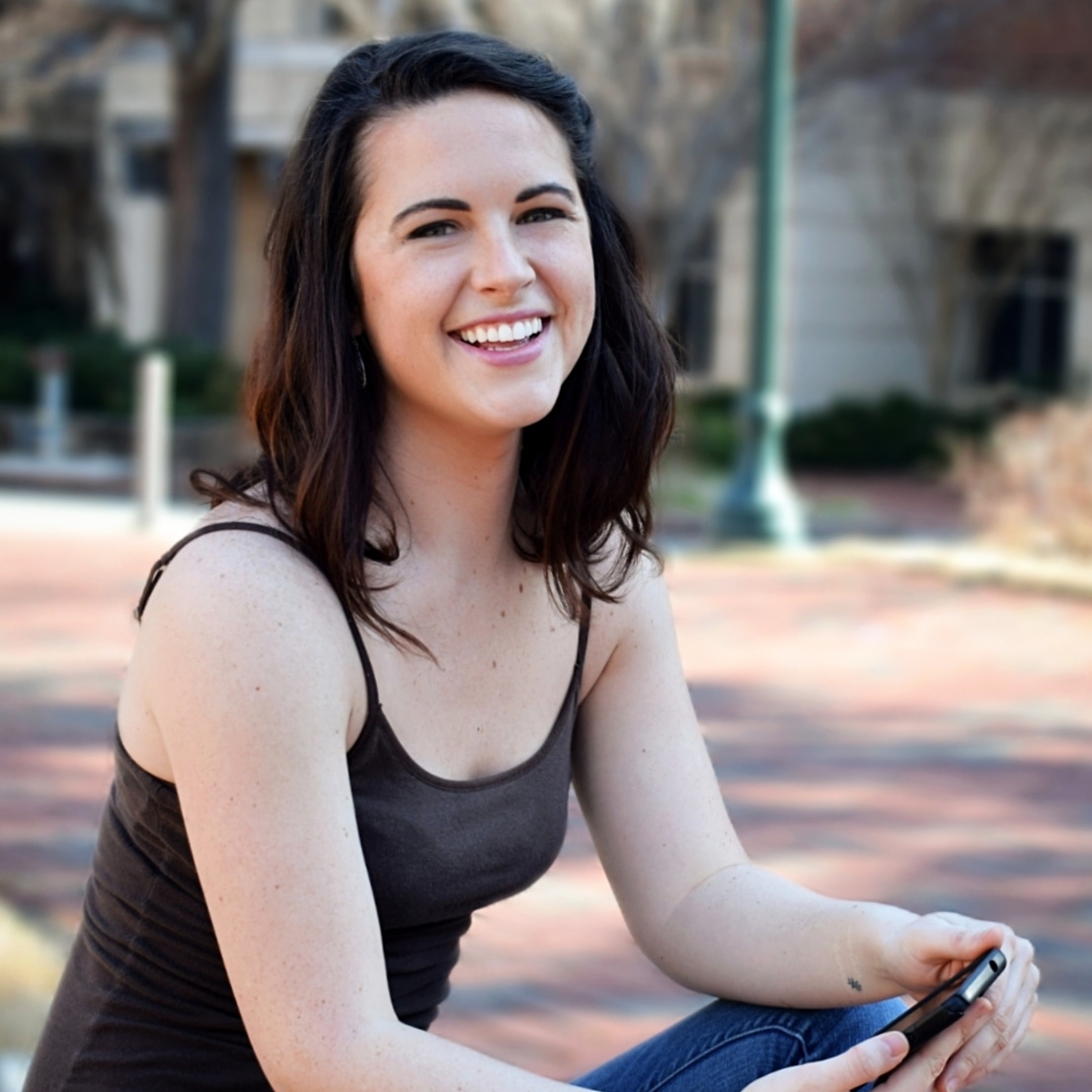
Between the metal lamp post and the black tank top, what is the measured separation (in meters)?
9.26

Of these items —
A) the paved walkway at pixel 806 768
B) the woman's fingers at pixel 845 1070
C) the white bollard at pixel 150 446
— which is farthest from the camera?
the white bollard at pixel 150 446

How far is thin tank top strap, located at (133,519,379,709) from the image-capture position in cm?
196

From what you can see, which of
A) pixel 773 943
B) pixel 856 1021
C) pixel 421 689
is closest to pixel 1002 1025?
pixel 856 1021

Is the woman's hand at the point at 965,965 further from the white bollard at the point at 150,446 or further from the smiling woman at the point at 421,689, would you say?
the white bollard at the point at 150,446

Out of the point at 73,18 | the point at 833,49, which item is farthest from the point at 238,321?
the point at 833,49

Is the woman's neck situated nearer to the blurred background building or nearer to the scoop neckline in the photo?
the scoop neckline

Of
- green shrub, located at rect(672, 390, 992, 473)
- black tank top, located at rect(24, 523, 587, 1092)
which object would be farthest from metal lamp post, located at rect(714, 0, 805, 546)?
black tank top, located at rect(24, 523, 587, 1092)

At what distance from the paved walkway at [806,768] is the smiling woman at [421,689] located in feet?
2.11

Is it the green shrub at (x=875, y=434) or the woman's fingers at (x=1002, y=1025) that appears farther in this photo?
the green shrub at (x=875, y=434)

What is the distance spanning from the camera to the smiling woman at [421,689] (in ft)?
6.16

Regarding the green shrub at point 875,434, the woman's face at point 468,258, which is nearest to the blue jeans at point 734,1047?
the woman's face at point 468,258

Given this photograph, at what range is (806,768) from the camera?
621 cm

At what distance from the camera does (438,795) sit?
2.04 metres

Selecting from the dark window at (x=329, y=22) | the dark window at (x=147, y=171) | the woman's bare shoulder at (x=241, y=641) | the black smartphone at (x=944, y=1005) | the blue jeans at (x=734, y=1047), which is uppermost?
the dark window at (x=329, y=22)
